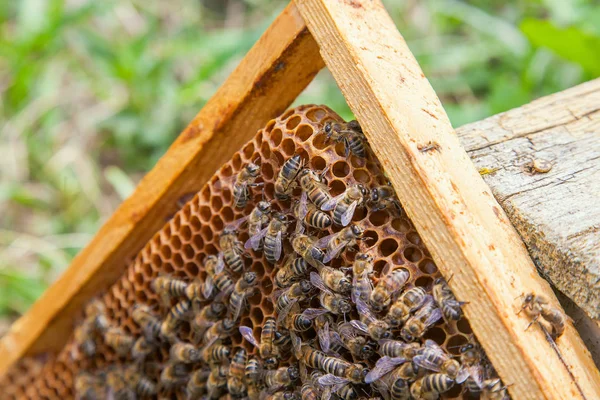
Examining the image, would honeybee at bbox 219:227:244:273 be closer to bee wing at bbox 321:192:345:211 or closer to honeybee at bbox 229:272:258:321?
honeybee at bbox 229:272:258:321

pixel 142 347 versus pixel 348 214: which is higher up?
pixel 348 214

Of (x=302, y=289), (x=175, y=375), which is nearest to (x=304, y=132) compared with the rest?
(x=302, y=289)

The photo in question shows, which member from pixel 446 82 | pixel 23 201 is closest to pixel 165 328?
pixel 23 201

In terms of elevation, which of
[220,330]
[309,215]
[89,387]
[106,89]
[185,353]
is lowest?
[89,387]

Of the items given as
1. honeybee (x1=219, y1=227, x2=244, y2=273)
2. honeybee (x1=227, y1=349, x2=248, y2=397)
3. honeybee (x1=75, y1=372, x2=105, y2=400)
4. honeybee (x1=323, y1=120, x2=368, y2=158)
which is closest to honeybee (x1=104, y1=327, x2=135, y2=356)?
honeybee (x1=75, y1=372, x2=105, y2=400)

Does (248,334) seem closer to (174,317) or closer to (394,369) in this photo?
(174,317)

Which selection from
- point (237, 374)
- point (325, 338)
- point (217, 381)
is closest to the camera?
point (325, 338)

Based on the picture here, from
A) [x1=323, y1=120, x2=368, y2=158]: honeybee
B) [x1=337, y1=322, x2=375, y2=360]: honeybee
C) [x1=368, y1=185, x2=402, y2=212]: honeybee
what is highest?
[x1=323, y1=120, x2=368, y2=158]: honeybee
